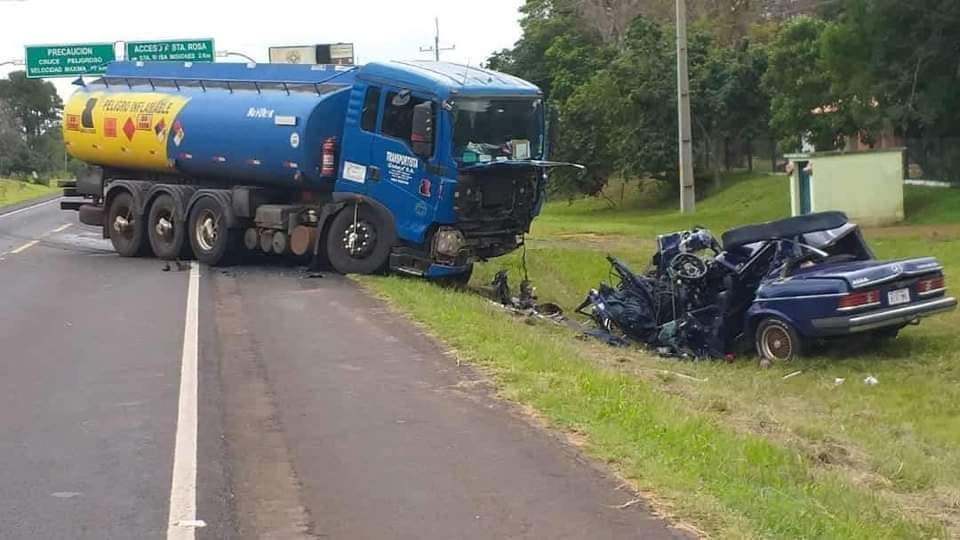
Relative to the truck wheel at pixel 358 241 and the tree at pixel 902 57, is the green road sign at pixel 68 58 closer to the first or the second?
the tree at pixel 902 57

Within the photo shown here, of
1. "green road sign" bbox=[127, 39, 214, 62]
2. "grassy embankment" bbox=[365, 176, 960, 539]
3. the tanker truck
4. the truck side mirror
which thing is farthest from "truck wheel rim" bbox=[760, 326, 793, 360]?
"green road sign" bbox=[127, 39, 214, 62]

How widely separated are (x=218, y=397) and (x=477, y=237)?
9.45m

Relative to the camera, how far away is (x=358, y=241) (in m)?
19.4

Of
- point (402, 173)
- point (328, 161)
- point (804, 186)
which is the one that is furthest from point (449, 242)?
point (804, 186)

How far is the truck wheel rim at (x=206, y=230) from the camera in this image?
70.9 ft

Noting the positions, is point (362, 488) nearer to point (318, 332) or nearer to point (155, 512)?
point (155, 512)

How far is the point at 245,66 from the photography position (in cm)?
2147

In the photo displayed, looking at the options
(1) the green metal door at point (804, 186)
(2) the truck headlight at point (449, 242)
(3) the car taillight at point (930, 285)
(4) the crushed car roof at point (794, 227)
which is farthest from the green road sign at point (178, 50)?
(3) the car taillight at point (930, 285)

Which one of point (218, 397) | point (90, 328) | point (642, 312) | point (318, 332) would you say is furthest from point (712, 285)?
point (218, 397)

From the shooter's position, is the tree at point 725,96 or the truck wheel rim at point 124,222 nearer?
the truck wheel rim at point 124,222

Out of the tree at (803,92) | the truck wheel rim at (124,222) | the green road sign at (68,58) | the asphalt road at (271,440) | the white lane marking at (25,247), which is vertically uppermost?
the green road sign at (68,58)

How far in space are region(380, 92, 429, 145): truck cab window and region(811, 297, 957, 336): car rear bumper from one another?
21.1 feet

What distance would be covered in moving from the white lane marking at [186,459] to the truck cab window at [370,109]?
6857 mm

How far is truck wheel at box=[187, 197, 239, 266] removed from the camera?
69.7 ft
